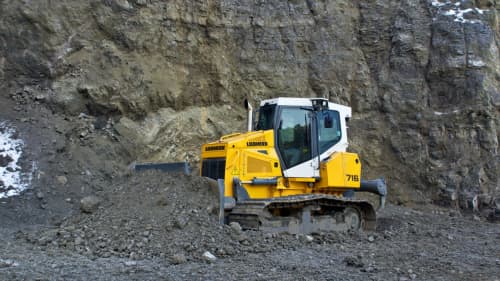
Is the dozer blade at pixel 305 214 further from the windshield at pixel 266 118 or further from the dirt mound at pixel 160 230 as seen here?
the windshield at pixel 266 118

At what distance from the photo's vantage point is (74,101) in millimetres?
11883

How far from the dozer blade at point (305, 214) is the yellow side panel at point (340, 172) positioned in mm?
311

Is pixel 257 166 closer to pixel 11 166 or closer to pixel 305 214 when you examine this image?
pixel 305 214

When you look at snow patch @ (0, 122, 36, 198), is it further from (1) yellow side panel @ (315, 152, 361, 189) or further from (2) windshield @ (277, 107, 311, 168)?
(1) yellow side panel @ (315, 152, 361, 189)

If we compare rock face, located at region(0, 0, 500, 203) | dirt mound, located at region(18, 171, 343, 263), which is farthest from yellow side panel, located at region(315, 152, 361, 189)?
rock face, located at region(0, 0, 500, 203)

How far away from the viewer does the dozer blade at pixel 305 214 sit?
26.2ft

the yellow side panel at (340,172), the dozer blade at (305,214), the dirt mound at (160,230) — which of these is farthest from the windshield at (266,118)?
the dirt mound at (160,230)

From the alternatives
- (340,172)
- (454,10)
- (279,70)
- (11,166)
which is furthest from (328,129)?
(454,10)

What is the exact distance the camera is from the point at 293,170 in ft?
28.7

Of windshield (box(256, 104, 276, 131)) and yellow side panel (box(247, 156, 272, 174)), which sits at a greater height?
windshield (box(256, 104, 276, 131))

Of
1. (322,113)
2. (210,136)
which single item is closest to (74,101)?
(210,136)

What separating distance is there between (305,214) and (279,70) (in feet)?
21.8

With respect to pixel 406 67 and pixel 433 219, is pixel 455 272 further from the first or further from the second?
pixel 406 67

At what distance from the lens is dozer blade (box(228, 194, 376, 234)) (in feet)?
26.2
